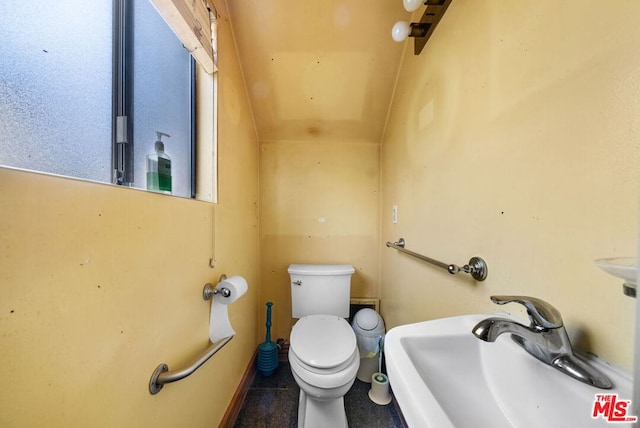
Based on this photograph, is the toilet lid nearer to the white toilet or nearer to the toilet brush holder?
the white toilet

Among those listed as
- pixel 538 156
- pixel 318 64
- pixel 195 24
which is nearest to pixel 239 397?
pixel 538 156

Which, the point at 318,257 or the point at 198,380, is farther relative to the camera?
the point at 318,257

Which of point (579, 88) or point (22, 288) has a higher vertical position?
point (579, 88)

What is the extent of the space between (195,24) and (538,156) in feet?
3.91

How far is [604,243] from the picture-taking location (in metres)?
0.39

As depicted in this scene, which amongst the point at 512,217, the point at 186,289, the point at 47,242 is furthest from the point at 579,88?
the point at 186,289

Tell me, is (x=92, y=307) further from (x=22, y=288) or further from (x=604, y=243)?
(x=604, y=243)

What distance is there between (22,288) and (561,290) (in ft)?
3.26

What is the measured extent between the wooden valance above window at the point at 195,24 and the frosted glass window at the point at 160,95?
0.26 feet

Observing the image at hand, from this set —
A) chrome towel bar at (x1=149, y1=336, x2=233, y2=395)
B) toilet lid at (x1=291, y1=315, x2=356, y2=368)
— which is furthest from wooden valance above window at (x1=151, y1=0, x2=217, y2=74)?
toilet lid at (x1=291, y1=315, x2=356, y2=368)

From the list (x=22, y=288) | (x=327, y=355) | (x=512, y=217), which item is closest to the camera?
(x=22, y=288)

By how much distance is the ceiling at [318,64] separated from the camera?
1.17 metres

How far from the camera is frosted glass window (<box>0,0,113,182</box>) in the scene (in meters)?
0.43

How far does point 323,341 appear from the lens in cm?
117
